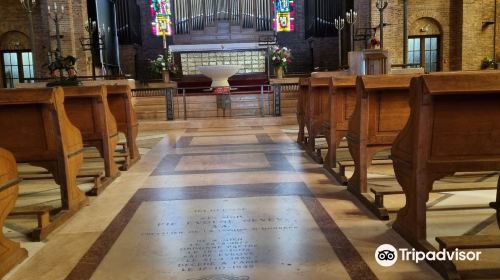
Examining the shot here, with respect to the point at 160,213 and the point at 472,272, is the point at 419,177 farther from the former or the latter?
the point at 160,213

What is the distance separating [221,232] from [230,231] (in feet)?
0.20

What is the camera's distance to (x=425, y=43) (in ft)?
51.9

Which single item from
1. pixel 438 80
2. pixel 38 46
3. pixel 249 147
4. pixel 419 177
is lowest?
pixel 249 147

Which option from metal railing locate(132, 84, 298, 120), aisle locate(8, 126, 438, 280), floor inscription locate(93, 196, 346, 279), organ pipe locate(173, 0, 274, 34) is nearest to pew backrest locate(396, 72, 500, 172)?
aisle locate(8, 126, 438, 280)

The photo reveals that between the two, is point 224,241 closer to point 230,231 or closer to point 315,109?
point 230,231

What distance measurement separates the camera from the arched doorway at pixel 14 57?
618 inches

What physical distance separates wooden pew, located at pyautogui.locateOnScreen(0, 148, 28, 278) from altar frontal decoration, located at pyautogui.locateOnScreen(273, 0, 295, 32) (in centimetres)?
1651

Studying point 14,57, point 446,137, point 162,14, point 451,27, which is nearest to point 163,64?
point 162,14

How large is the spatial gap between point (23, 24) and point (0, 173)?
15.1m

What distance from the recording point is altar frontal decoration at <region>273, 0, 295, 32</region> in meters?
18.4

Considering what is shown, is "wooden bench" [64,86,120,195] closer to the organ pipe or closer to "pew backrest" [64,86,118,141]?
"pew backrest" [64,86,118,141]

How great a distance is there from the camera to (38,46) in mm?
15484

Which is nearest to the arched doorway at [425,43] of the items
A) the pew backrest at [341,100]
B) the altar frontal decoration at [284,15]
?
the altar frontal decoration at [284,15]

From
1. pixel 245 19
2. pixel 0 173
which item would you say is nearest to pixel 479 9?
pixel 245 19
